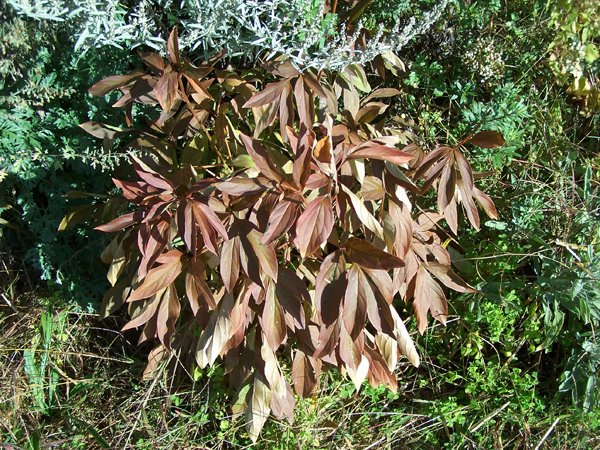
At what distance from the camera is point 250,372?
8.21 feet

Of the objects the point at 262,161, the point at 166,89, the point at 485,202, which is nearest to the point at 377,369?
the point at 485,202

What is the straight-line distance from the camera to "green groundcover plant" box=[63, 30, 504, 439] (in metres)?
2.00

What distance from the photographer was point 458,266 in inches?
110

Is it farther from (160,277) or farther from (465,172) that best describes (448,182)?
(160,277)

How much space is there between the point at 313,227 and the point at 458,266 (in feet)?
3.54

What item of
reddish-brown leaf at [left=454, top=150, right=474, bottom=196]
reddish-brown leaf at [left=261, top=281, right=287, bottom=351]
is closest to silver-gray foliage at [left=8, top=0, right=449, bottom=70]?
reddish-brown leaf at [left=454, top=150, right=474, bottom=196]

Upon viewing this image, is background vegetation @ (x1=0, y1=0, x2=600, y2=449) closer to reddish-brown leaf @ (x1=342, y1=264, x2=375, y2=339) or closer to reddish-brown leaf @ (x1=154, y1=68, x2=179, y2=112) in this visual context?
reddish-brown leaf @ (x1=154, y1=68, x2=179, y2=112)

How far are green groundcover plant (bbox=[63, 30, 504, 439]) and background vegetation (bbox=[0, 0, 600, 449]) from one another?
0.23m

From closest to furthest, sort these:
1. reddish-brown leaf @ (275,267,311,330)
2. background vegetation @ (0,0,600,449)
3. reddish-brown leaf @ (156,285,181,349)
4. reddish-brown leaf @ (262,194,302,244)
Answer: reddish-brown leaf @ (262,194,302,244), reddish-brown leaf @ (275,267,311,330), reddish-brown leaf @ (156,285,181,349), background vegetation @ (0,0,600,449)

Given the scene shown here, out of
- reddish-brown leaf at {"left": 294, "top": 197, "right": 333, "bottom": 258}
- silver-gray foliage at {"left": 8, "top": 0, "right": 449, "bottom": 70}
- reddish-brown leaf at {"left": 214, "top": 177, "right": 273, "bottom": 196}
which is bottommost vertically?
reddish-brown leaf at {"left": 294, "top": 197, "right": 333, "bottom": 258}

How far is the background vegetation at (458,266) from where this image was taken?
2.60 m

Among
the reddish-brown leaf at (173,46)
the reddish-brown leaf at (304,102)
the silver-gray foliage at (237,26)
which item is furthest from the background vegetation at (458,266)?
the reddish-brown leaf at (173,46)

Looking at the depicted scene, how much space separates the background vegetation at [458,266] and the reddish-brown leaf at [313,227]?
77cm

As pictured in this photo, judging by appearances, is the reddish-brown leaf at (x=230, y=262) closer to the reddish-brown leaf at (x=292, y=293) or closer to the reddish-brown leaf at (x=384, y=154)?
the reddish-brown leaf at (x=292, y=293)
